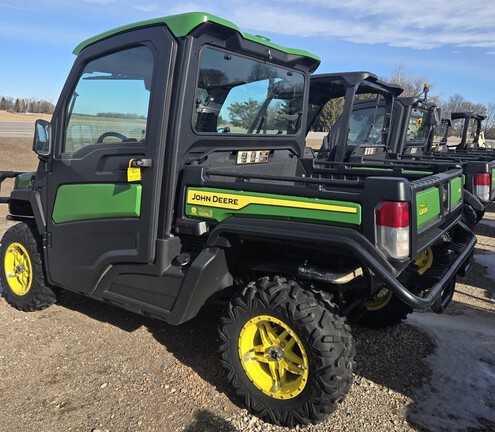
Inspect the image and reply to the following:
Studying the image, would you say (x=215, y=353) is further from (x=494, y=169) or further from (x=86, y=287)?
(x=494, y=169)

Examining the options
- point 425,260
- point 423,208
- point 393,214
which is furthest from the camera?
point 425,260

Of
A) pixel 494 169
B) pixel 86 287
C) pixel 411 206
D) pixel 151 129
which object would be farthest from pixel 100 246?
pixel 494 169

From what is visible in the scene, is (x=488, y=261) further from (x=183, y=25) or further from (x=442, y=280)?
(x=183, y=25)

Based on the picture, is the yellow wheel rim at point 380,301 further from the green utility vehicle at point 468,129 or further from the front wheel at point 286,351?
the green utility vehicle at point 468,129

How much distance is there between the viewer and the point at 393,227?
225 cm

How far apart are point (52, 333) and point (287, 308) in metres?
2.26

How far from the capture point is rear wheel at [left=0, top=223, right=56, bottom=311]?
13.0 ft

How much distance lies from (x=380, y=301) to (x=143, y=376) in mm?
2063

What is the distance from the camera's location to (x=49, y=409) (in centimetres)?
279

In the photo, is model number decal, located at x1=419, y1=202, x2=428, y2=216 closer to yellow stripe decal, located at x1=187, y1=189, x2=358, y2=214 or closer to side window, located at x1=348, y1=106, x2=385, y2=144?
yellow stripe decal, located at x1=187, y1=189, x2=358, y2=214

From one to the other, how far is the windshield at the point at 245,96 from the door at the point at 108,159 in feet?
0.93

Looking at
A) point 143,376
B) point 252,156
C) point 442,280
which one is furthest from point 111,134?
point 442,280

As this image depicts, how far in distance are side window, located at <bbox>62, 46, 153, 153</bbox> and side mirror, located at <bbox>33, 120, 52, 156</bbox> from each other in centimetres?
14

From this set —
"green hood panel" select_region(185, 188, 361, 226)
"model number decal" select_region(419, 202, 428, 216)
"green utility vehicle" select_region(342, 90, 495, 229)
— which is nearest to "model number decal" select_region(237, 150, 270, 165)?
"green hood panel" select_region(185, 188, 361, 226)
